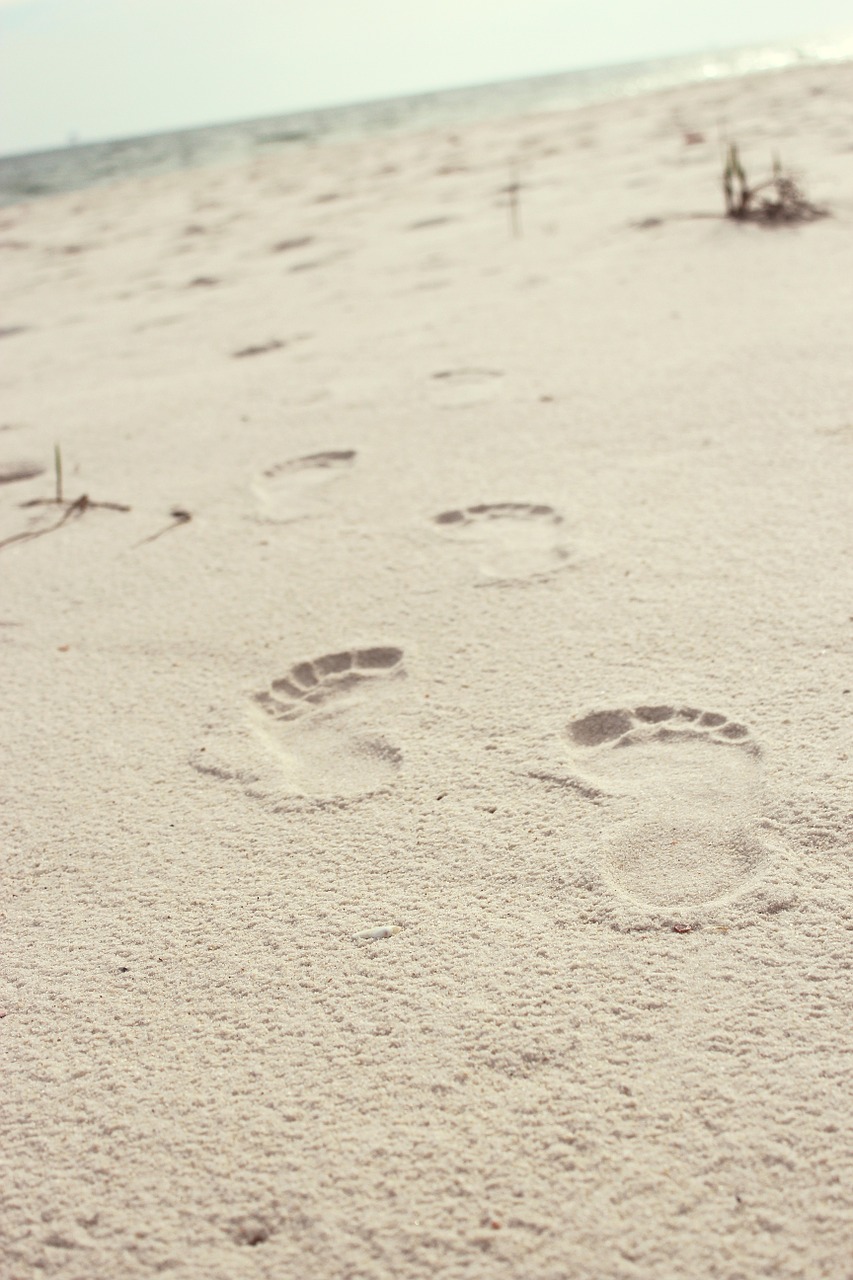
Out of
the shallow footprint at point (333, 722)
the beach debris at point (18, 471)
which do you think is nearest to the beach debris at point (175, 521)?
the beach debris at point (18, 471)

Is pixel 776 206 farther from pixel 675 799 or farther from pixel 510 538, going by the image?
pixel 675 799

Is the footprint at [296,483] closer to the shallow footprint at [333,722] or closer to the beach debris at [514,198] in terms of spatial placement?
the shallow footprint at [333,722]

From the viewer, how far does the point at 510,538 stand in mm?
1521

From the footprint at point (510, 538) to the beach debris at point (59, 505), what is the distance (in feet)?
1.81

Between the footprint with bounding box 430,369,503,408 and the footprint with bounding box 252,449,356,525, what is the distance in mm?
248

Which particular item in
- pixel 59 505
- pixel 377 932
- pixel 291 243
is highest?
pixel 291 243

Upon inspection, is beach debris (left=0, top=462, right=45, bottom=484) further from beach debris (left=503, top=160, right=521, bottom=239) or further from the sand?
beach debris (left=503, top=160, right=521, bottom=239)

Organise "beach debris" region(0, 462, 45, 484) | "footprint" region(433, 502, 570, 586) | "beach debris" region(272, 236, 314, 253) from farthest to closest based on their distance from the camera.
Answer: "beach debris" region(272, 236, 314, 253)
"beach debris" region(0, 462, 45, 484)
"footprint" region(433, 502, 570, 586)

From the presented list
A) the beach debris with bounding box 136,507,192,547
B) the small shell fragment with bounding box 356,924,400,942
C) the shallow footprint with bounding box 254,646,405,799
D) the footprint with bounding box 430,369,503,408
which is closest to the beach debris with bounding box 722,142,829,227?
the footprint with bounding box 430,369,503,408

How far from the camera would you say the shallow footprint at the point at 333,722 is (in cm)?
112

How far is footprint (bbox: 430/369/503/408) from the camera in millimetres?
2002

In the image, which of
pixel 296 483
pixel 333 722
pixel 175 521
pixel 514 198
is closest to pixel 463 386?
pixel 296 483

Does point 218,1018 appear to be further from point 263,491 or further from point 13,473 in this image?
point 13,473

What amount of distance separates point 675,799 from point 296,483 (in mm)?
948
